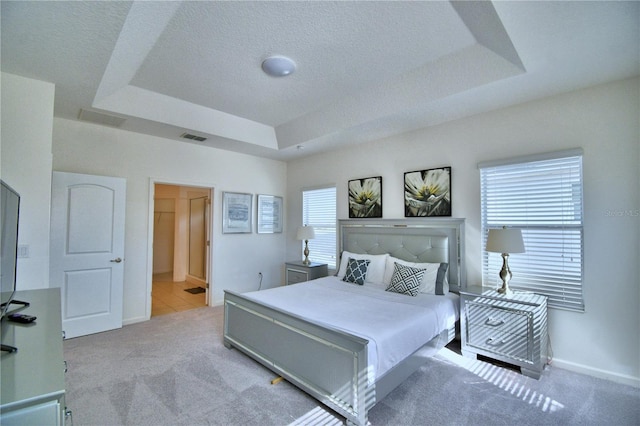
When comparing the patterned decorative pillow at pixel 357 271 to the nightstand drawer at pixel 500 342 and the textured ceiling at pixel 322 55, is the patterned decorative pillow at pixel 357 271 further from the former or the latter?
the textured ceiling at pixel 322 55

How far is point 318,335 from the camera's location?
7.39 ft

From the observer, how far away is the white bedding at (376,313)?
7.11ft

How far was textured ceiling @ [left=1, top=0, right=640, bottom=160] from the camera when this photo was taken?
2.01 meters

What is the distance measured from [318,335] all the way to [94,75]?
2.95 meters

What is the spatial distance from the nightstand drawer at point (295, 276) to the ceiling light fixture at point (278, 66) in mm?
2964

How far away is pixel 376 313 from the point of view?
2.63 m

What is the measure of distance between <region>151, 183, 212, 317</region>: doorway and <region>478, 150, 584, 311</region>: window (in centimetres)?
469

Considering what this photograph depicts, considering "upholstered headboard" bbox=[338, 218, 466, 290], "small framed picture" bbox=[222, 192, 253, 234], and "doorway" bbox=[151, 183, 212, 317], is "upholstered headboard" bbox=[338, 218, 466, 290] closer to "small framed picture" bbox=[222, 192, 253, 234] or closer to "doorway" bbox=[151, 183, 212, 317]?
"small framed picture" bbox=[222, 192, 253, 234]

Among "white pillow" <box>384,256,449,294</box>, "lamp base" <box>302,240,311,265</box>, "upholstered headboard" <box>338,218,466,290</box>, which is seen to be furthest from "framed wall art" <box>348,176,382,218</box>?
"white pillow" <box>384,256,449,294</box>

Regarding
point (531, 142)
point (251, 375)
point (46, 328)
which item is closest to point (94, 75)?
point (46, 328)

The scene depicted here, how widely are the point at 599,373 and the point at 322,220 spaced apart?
12.5 ft

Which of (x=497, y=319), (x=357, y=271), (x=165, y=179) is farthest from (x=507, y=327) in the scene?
(x=165, y=179)

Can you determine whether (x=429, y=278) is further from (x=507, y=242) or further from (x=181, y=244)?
(x=181, y=244)

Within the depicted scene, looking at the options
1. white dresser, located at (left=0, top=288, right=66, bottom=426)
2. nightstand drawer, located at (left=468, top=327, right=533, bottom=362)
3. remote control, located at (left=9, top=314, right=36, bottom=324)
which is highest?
remote control, located at (left=9, top=314, right=36, bottom=324)
